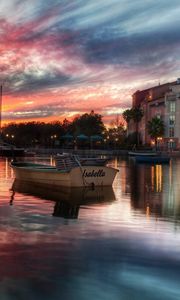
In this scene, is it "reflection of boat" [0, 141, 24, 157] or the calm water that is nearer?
the calm water

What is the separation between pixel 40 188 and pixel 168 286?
1725 cm

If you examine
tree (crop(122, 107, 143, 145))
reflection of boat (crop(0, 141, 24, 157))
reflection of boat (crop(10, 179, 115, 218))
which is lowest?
reflection of boat (crop(10, 179, 115, 218))

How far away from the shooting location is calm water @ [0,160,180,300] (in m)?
7.75

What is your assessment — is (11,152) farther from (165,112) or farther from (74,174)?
(74,174)

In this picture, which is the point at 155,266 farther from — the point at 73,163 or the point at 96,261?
the point at 73,163

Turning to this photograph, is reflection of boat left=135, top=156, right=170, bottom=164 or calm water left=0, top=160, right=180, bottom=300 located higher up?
reflection of boat left=135, top=156, right=170, bottom=164

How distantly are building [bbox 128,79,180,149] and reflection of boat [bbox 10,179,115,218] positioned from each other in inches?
3481

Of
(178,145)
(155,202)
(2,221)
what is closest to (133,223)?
(2,221)

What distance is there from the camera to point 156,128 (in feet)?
367

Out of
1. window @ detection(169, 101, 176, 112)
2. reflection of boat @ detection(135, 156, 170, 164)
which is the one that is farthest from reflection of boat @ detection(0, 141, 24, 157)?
window @ detection(169, 101, 176, 112)

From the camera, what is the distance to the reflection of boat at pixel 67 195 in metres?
17.1

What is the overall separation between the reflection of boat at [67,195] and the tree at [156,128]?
287ft

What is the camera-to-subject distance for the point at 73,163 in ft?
77.4

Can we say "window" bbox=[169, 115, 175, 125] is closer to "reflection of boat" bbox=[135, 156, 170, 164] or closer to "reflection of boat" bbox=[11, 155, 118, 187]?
"reflection of boat" bbox=[135, 156, 170, 164]
